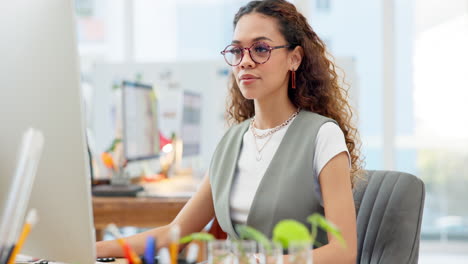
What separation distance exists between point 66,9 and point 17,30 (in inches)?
3.5

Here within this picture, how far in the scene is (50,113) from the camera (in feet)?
3.03

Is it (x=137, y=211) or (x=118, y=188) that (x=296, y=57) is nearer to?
(x=137, y=211)

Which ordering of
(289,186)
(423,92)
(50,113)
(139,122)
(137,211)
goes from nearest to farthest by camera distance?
1. (50,113)
2. (289,186)
3. (137,211)
4. (139,122)
5. (423,92)

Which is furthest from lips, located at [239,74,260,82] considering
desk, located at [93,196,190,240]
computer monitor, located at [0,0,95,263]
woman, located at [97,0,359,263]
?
desk, located at [93,196,190,240]

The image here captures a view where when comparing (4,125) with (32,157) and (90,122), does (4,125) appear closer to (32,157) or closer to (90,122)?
(32,157)

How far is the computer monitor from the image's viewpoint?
91 centimetres

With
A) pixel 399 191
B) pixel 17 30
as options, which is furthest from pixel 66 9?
pixel 399 191

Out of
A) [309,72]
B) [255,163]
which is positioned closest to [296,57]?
[309,72]

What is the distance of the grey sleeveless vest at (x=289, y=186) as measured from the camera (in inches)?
55.9

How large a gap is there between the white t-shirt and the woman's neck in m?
0.02

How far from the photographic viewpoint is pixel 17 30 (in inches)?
36.9

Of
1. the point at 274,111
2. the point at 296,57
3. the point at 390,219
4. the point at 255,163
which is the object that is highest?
the point at 296,57

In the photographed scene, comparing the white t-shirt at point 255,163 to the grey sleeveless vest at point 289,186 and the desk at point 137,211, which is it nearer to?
the grey sleeveless vest at point 289,186

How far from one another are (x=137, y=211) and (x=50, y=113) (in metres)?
1.64
